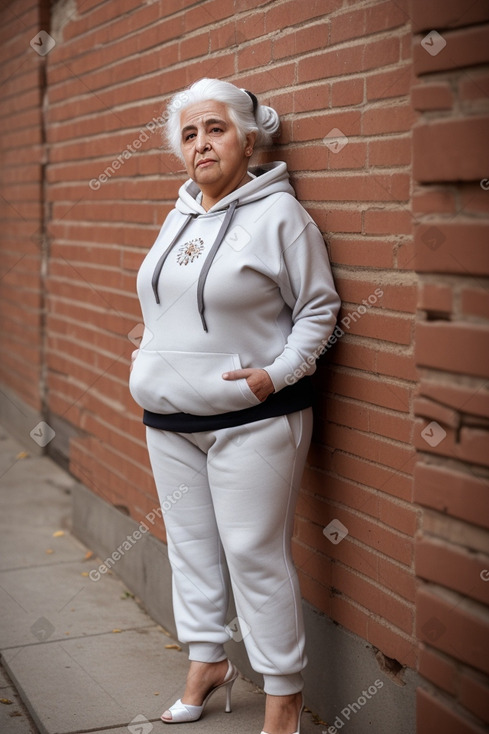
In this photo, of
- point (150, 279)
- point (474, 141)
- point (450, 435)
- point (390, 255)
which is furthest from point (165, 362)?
point (474, 141)

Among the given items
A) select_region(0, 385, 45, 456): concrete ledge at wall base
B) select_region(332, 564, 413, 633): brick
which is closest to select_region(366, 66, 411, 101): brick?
select_region(332, 564, 413, 633): brick

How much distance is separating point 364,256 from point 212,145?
23.8 inches

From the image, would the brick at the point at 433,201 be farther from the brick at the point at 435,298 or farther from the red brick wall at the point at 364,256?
the brick at the point at 435,298

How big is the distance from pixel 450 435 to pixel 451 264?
Answer: 1.28ft

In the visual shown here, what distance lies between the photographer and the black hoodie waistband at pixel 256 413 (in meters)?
2.98
